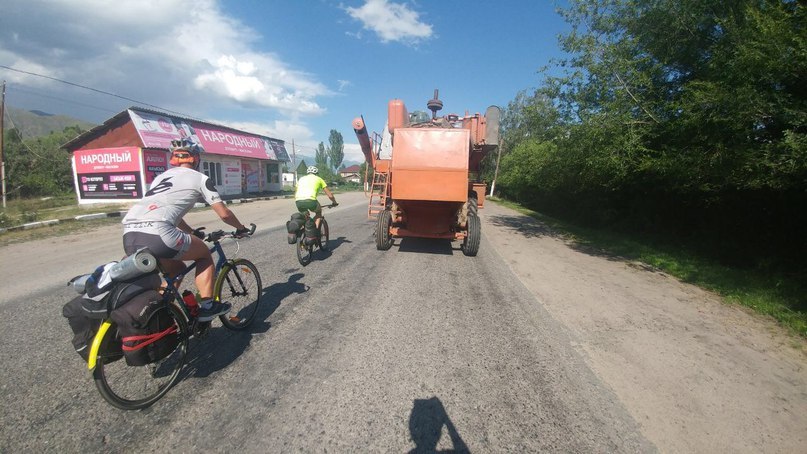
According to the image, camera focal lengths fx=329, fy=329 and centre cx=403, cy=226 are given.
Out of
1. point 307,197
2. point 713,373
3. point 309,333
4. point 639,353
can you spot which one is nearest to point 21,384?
point 309,333

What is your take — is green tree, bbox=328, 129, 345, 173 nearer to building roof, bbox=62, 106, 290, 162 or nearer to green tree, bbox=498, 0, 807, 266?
building roof, bbox=62, 106, 290, 162

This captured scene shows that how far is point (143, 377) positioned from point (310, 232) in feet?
12.2

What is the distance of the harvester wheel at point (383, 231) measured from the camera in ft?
23.5

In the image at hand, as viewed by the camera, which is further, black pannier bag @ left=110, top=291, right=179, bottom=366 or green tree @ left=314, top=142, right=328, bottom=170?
green tree @ left=314, top=142, right=328, bottom=170

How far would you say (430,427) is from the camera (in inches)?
89.1

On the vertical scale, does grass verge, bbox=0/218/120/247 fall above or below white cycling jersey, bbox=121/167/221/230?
below

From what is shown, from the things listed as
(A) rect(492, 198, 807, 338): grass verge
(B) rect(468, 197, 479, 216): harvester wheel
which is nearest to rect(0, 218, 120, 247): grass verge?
(B) rect(468, 197, 479, 216): harvester wheel

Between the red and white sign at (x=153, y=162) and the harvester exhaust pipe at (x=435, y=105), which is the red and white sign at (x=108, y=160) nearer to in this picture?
the red and white sign at (x=153, y=162)

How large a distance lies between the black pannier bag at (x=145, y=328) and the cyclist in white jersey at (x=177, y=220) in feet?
1.51

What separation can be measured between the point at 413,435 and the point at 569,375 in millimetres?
1598

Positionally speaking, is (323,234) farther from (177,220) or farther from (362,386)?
(362,386)

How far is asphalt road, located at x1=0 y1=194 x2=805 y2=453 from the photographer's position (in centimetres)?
214

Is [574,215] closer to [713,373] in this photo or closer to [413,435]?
[713,373]

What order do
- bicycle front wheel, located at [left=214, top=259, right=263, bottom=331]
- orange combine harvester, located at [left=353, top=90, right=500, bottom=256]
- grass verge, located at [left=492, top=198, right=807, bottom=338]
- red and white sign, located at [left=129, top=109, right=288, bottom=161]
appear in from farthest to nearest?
red and white sign, located at [left=129, top=109, right=288, bottom=161], orange combine harvester, located at [left=353, top=90, right=500, bottom=256], grass verge, located at [left=492, top=198, right=807, bottom=338], bicycle front wheel, located at [left=214, top=259, right=263, bottom=331]
